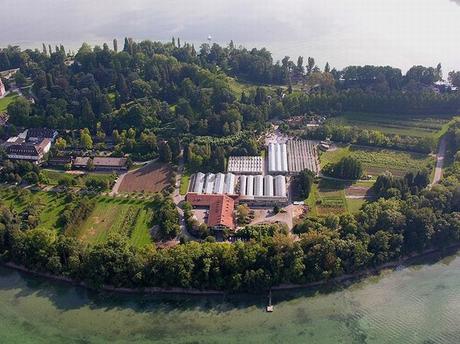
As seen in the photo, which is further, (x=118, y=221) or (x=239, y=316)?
(x=118, y=221)

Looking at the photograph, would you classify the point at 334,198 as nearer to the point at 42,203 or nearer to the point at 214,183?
the point at 214,183

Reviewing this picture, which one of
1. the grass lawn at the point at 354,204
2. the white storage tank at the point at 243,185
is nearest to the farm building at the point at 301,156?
the white storage tank at the point at 243,185

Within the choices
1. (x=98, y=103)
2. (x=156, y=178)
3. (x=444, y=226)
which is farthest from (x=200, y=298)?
(x=98, y=103)

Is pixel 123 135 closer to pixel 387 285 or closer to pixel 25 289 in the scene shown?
pixel 25 289

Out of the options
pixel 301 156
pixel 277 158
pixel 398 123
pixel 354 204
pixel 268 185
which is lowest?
pixel 354 204

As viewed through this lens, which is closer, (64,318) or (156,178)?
(64,318)

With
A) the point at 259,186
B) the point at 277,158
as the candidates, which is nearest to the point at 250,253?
the point at 259,186
